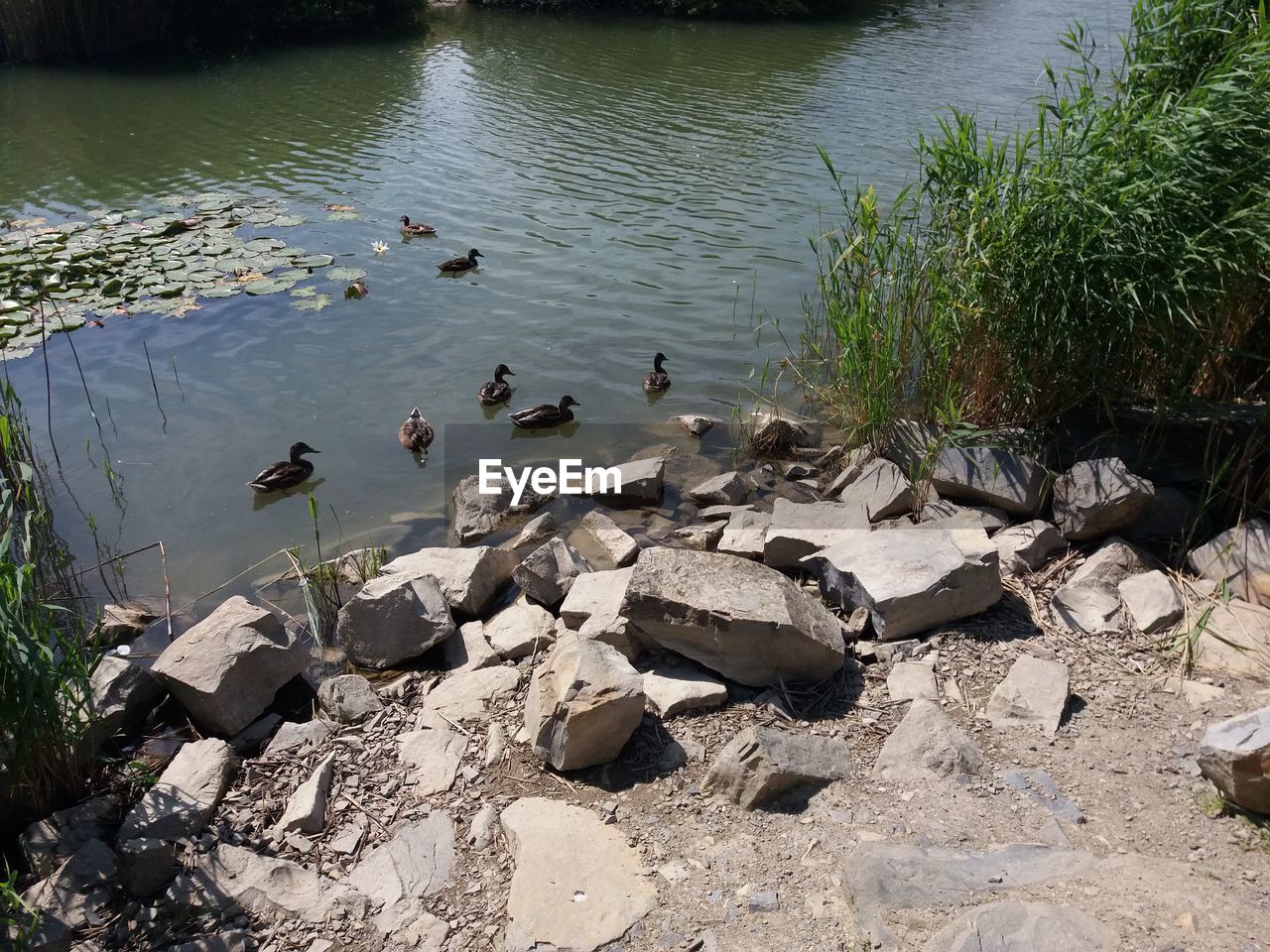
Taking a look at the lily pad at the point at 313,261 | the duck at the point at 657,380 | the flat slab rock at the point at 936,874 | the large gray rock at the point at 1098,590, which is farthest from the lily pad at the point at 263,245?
the flat slab rock at the point at 936,874

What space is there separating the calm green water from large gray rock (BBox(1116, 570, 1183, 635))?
3.83m

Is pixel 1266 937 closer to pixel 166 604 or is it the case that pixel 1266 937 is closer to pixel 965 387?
pixel 965 387

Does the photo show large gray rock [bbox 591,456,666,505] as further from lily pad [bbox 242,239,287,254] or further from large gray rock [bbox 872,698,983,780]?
lily pad [bbox 242,239,287,254]

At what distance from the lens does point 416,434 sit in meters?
7.07

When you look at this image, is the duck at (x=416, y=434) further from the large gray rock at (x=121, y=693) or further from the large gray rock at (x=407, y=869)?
the large gray rock at (x=407, y=869)

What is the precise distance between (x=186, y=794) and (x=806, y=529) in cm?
323

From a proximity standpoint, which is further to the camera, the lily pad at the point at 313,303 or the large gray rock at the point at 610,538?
the lily pad at the point at 313,303

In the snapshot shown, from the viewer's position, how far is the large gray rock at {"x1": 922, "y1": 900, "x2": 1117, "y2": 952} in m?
2.47

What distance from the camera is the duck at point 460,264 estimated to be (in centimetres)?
995

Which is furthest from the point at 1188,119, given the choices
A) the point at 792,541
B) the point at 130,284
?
the point at 130,284

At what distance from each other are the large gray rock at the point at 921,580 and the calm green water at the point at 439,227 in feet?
10.1

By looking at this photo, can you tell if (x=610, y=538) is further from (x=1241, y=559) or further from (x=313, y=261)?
(x=313, y=261)

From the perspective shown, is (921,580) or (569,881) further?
(921,580)

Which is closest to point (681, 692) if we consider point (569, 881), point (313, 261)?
point (569, 881)
